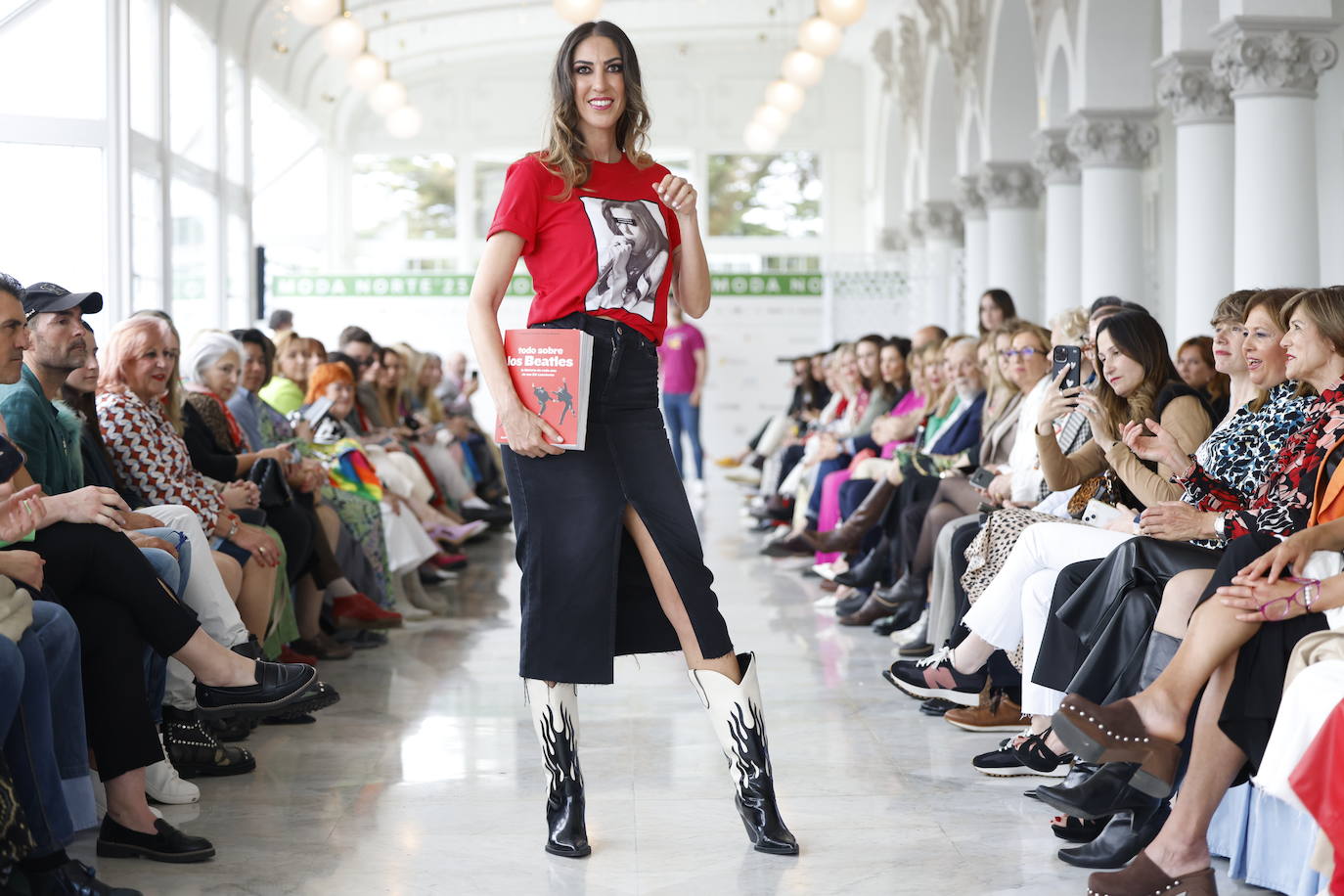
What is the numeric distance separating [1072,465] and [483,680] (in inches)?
89.1

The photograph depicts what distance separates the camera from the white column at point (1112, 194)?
31.0 feet

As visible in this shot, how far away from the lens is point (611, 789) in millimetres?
3896

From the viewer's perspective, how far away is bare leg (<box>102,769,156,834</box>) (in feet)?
10.7

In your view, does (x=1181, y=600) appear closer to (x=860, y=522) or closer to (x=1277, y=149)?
(x=860, y=522)

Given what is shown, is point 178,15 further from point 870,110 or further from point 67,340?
point 870,110

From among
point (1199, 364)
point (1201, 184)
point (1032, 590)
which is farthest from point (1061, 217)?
point (1032, 590)

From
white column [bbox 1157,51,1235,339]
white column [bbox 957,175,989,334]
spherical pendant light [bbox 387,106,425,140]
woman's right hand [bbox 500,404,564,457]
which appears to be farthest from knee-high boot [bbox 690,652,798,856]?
spherical pendant light [bbox 387,106,425,140]

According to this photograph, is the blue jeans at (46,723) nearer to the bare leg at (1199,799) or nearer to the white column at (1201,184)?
the bare leg at (1199,799)

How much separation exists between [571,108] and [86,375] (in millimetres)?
1723

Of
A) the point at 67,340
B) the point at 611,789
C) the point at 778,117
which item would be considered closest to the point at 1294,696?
the point at 611,789

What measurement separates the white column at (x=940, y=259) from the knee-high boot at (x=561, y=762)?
40.0ft

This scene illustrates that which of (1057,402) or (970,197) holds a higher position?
(970,197)

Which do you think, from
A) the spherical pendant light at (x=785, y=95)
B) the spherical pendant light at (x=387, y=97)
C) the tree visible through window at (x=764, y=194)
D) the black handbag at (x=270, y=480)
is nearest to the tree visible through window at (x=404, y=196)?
the tree visible through window at (x=764, y=194)

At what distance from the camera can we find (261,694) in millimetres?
3463
